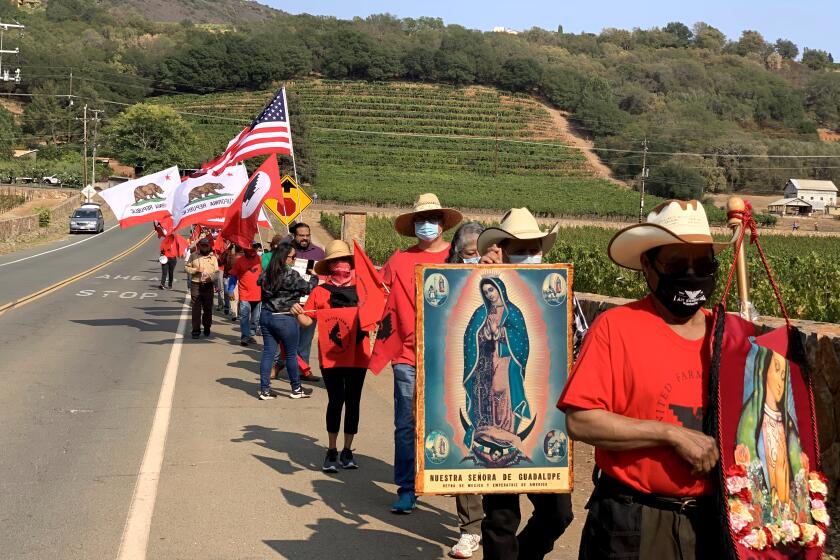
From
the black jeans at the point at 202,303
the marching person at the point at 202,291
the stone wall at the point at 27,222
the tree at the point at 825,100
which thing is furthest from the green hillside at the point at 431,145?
the black jeans at the point at 202,303

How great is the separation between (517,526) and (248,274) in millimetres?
11675

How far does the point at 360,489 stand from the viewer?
7.91m

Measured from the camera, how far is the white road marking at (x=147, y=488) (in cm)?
618

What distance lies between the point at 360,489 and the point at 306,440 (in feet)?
5.94

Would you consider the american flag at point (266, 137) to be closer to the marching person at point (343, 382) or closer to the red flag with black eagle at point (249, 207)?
the red flag with black eagle at point (249, 207)

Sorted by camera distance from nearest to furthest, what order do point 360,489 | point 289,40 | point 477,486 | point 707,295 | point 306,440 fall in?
point 707,295 < point 477,486 < point 360,489 < point 306,440 < point 289,40

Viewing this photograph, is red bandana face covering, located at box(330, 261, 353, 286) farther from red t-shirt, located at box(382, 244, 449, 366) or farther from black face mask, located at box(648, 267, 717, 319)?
black face mask, located at box(648, 267, 717, 319)

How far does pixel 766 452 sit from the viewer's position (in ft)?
11.2

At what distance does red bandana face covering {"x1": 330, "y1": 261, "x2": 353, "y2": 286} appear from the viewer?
9.20 metres

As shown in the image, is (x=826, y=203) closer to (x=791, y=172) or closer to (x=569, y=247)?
(x=791, y=172)

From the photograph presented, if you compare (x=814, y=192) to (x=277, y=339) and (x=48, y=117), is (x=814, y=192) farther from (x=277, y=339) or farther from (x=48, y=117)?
(x=277, y=339)

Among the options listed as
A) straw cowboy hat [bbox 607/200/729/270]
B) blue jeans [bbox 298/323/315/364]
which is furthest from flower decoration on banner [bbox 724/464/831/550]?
blue jeans [bbox 298/323/315/364]

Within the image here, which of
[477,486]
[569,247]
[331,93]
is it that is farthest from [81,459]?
[331,93]

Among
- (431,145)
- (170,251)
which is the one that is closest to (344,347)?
(170,251)
